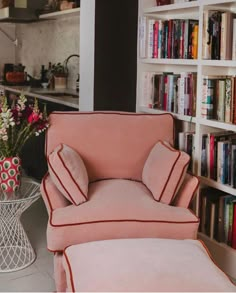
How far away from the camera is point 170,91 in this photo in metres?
3.13

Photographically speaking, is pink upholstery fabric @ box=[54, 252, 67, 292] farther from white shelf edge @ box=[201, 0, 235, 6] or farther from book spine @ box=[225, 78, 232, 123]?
white shelf edge @ box=[201, 0, 235, 6]

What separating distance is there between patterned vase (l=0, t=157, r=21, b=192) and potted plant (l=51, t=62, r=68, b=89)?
97.7 inches

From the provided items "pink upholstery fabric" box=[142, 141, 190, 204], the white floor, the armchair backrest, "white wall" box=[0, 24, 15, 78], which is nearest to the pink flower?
the armchair backrest

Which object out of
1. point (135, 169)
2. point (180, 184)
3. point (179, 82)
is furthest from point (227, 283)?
point (179, 82)

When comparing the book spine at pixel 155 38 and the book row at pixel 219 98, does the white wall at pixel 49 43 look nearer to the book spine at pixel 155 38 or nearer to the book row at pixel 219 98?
the book spine at pixel 155 38

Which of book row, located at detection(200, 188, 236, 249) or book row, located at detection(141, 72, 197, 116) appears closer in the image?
book row, located at detection(200, 188, 236, 249)

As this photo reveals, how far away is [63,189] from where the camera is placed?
7.63 feet

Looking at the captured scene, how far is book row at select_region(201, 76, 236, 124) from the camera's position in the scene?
263cm

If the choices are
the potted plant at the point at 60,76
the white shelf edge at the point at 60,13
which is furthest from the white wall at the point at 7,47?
the potted plant at the point at 60,76

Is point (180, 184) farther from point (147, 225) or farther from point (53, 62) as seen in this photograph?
point (53, 62)

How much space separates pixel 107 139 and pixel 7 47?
4.17 meters

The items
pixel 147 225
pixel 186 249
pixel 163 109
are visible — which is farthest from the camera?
pixel 163 109

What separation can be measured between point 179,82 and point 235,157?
0.67m

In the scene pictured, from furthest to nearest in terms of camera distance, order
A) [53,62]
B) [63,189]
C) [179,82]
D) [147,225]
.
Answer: [53,62] → [179,82] → [63,189] → [147,225]
